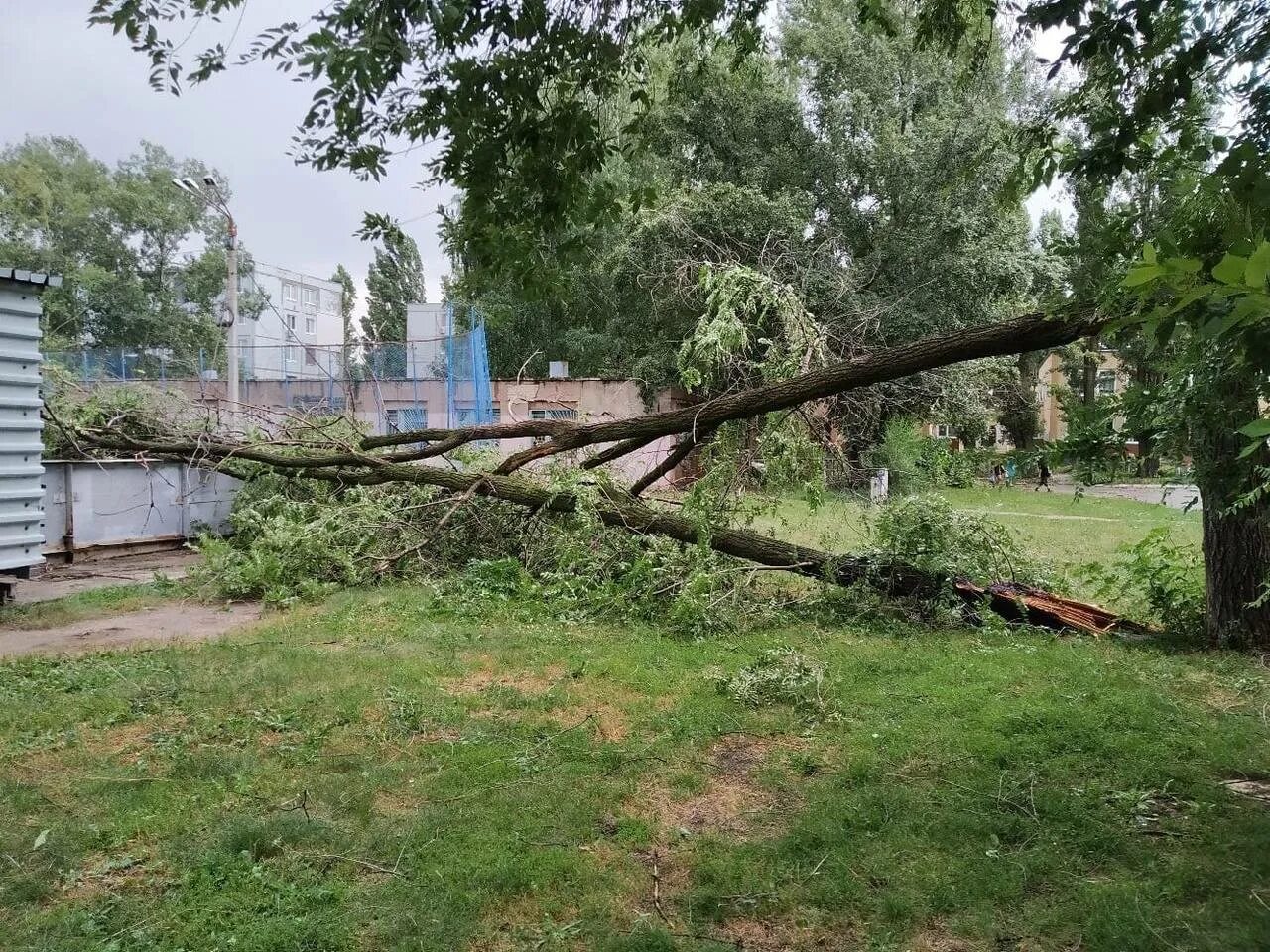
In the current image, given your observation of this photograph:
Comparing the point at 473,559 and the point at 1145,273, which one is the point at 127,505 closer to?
the point at 473,559

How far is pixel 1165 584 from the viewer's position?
7043 millimetres

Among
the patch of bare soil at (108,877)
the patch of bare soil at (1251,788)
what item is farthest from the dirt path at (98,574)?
the patch of bare soil at (1251,788)

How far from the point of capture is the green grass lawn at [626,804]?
9.22ft

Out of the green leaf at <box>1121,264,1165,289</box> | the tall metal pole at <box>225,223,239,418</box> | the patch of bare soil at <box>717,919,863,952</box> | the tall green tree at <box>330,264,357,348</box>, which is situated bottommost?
the patch of bare soil at <box>717,919,863,952</box>

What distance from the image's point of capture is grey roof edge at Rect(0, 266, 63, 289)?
691 centimetres

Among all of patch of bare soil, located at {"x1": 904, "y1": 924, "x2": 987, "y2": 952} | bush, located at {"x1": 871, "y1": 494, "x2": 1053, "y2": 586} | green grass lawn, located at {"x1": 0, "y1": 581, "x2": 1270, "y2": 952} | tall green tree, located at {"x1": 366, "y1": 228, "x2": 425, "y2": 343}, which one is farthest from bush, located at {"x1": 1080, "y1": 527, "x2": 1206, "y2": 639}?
tall green tree, located at {"x1": 366, "y1": 228, "x2": 425, "y2": 343}

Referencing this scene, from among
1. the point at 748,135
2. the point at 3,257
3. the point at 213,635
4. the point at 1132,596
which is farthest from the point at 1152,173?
the point at 3,257

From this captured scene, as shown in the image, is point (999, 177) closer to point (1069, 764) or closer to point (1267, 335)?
point (1069, 764)

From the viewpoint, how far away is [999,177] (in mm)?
19156

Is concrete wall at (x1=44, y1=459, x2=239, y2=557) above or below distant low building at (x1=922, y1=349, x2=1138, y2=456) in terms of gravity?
below

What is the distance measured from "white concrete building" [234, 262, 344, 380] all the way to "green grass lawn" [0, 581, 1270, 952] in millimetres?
12238

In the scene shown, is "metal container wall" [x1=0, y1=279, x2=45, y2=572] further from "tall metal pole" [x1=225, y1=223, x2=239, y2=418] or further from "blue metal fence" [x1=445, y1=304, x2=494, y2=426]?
"blue metal fence" [x1=445, y1=304, x2=494, y2=426]

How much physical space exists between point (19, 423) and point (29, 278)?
121cm

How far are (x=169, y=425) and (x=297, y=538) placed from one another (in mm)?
4156
